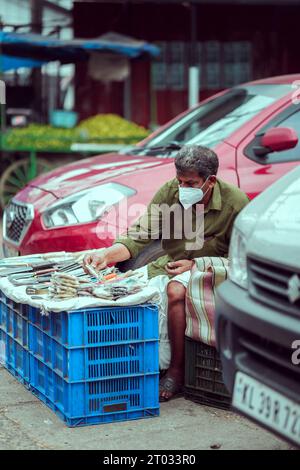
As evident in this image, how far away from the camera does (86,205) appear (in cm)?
618

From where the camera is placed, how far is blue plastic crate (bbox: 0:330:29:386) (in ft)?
16.9

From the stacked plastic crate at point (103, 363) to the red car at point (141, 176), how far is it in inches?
49.0

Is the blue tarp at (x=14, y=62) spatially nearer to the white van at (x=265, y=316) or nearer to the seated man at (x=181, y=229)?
the seated man at (x=181, y=229)

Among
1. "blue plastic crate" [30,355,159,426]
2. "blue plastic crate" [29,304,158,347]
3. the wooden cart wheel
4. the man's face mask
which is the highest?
the man's face mask

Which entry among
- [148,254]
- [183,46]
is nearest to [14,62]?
[183,46]

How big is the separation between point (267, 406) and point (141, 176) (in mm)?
3092

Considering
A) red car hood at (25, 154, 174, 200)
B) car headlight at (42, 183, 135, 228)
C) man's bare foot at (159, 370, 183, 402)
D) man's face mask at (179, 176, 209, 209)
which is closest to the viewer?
man's bare foot at (159, 370, 183, 402)

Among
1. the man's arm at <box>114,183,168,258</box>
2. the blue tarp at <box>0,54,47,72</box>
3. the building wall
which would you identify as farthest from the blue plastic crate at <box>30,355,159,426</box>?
the building wall

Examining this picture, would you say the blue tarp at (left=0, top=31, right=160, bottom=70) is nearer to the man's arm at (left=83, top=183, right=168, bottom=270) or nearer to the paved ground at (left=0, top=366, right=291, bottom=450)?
the man's arm at (left=83, top=183, right=168, bottom=270)

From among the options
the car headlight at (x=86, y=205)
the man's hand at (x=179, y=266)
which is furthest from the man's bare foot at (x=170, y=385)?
the car headlight at (x=86, y=205)

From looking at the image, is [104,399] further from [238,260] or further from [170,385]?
[238,260]

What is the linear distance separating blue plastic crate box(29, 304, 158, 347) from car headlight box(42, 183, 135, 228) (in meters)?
1.60

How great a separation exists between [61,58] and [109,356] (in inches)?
405
